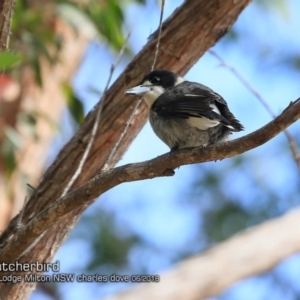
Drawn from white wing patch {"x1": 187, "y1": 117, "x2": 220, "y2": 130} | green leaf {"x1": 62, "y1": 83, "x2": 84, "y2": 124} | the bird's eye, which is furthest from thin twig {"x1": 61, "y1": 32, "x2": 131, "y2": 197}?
green leaf {"x1": 62, "y1": 83, "x2": 84, "y2": 124}

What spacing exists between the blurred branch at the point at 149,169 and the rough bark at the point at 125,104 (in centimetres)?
43

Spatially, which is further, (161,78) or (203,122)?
(161,78)

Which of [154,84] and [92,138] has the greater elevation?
[154,84]

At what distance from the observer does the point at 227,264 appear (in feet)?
17.2

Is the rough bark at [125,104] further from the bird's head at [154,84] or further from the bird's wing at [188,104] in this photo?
the bird's wing at [188,104]

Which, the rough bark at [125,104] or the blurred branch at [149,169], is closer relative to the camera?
the blurred branch at [149,169]

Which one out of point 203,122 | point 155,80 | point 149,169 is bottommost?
point 149,169

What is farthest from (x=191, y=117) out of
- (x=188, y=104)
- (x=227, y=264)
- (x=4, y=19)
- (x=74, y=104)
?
(x=227, y=264)

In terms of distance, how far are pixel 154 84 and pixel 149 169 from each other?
96cm

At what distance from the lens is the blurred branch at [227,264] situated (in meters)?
4.99

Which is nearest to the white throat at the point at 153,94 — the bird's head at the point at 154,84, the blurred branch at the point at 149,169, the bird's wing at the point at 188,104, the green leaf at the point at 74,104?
the bird's head at the point at 154,84

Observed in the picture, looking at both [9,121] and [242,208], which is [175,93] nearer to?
[9,121]

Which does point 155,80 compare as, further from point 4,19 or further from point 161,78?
point 4,19

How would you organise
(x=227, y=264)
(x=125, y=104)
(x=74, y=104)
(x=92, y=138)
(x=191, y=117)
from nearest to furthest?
1. (x=191, y=117)
2. (x=92, y=138)
3. (x=125, y=104)
4. (x=74, y=104)
5. (x=227, y=264)
